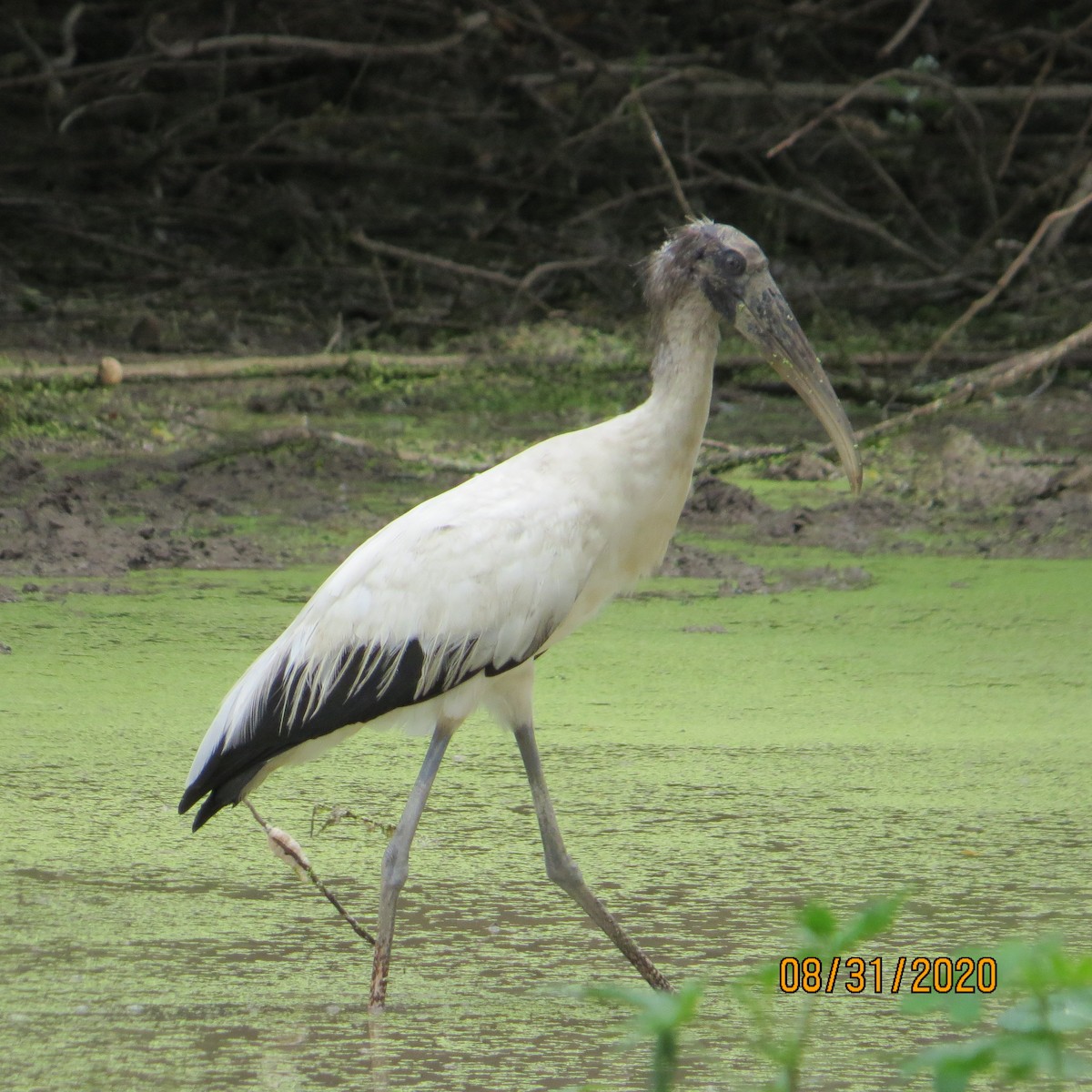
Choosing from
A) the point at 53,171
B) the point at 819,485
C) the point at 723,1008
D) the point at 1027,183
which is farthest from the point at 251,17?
the point at 723,1008

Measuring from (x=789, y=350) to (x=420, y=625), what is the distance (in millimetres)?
749

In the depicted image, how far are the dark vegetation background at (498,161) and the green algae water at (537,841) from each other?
140 inches

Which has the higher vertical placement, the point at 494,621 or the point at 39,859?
the point at 494,621

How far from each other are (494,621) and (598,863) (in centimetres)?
59

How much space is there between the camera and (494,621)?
2.75 meters

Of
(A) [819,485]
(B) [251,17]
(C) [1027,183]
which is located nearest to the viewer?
(A) [819,485]

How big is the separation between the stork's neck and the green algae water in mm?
698

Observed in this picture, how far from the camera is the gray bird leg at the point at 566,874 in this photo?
270 centimetres

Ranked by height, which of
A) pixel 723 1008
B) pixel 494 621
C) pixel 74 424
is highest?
pixel 494 621

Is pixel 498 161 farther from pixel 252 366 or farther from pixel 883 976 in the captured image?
pixel 883 976

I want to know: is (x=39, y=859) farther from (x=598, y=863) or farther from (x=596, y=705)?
(x=596, y=705)

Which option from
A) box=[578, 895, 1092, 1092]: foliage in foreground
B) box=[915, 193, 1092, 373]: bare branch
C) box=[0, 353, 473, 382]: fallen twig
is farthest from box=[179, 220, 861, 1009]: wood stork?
box=[0, 353, 473, 382]: fallen twig

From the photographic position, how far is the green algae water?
8.18 feet

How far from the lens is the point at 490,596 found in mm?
2744
